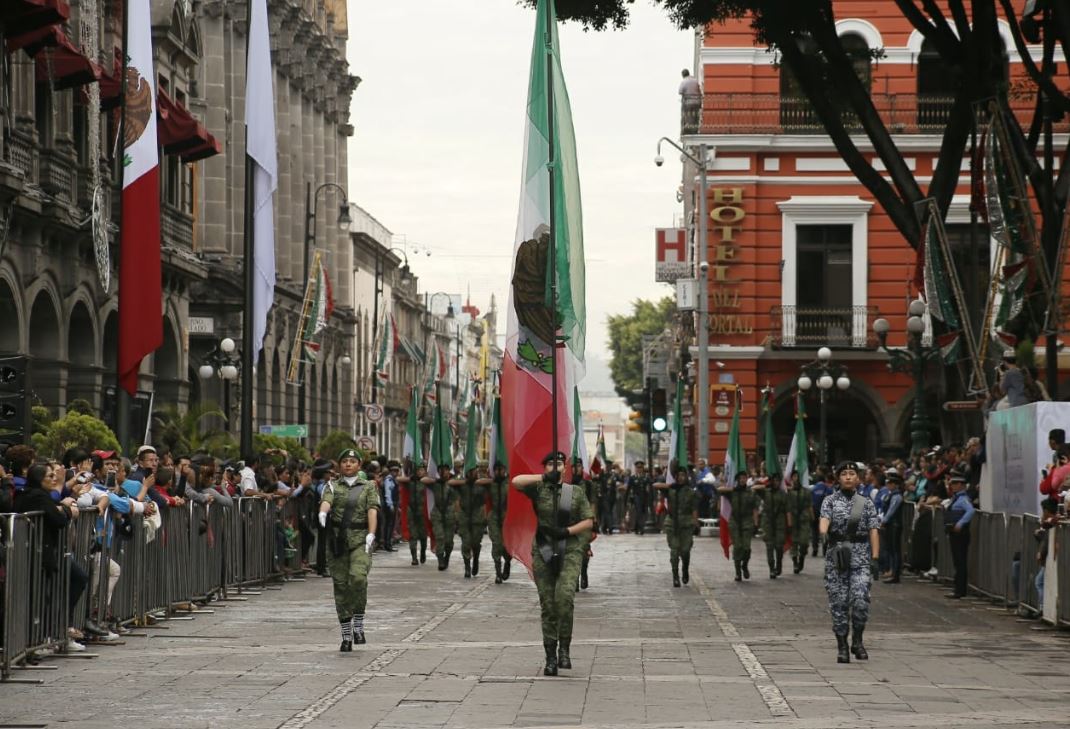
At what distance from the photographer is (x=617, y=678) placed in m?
15.3

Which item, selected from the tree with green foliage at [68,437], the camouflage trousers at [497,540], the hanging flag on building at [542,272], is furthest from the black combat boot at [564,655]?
the camouflage trousers at [497,540]

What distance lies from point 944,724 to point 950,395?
34.8 meters

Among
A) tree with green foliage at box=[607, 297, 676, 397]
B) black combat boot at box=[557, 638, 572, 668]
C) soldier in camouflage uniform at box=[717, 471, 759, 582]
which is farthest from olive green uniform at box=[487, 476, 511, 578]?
tree with green foliage at box=[607, 297, 676, 397]

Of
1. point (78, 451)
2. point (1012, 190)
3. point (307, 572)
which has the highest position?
point (1012, 190)

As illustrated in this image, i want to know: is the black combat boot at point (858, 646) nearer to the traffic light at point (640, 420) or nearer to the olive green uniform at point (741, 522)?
the olive green uniform at point (741, 522)

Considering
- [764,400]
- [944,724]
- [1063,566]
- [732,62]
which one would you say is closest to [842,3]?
[732,62]

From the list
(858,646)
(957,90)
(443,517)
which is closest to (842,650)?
(858,646)

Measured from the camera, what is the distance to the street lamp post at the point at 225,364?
45156 mm

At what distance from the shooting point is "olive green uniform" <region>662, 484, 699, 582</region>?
28.3 m

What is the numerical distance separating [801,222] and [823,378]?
7.98 m

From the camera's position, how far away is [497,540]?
29.5 metres

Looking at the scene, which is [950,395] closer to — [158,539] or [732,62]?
[732,62]

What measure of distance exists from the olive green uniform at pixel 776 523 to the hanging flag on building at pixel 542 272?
46.1ft

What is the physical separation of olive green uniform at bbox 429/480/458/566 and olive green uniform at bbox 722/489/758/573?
16.6 feet
